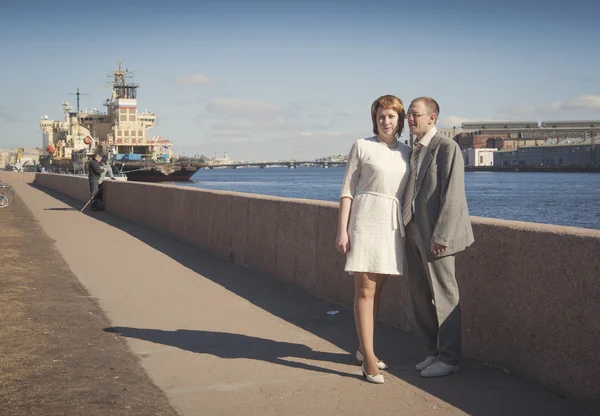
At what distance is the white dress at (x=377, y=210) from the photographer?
4.63m

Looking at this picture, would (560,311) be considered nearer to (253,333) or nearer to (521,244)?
(521,244)

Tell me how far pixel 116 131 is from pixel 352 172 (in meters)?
86.3

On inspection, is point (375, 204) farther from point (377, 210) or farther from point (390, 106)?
point (390, 106)

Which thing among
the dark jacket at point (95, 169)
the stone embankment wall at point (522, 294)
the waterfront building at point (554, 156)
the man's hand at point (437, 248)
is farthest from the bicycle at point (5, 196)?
the waterfront building at point (554, 156)

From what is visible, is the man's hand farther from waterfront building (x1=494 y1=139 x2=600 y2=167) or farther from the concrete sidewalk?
waterfront building (x1=494 y1=139 x2=600 y2=167)

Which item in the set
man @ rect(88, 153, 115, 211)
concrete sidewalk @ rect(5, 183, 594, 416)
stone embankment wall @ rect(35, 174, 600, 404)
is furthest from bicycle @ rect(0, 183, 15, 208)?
stone embankment wall @ rect(35, 174, 600, 404)

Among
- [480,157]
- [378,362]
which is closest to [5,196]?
[378,362]

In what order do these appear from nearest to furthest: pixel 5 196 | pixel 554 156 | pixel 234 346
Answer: pixel 234 346 < pixel 5 196 < pixel 554 156

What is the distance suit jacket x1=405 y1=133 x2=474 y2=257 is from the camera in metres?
4.51

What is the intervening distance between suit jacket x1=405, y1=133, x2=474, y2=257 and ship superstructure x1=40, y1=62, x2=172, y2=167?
77352 millimetres

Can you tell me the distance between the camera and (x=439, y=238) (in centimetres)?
451

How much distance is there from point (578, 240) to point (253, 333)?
2787 millimetres

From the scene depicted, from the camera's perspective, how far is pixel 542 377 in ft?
14.7

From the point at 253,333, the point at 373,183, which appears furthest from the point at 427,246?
the point at 253,333
